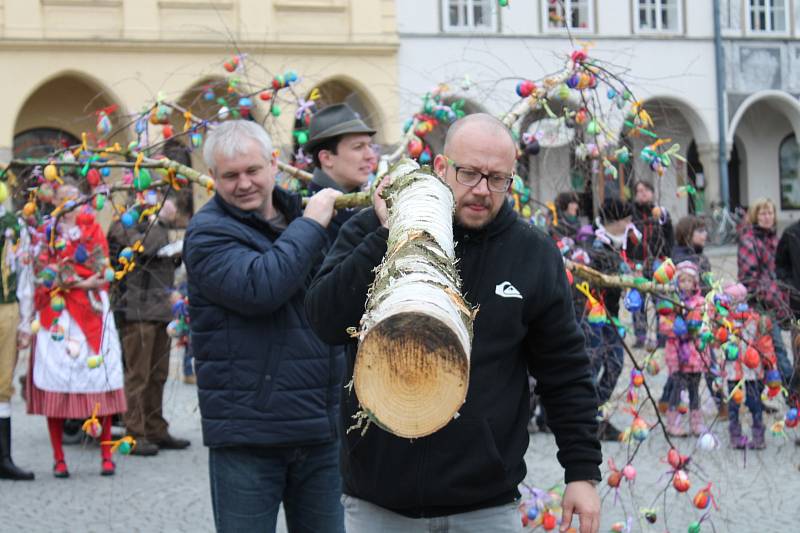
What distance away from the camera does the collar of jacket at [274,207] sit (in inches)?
166

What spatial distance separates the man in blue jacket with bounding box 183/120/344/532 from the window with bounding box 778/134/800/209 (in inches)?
1113

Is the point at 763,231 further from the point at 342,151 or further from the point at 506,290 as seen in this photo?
the point at 506,290

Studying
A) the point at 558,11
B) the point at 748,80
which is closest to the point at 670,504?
the point at 558,11

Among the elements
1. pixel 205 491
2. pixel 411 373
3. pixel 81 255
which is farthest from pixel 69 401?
pixel 411 373

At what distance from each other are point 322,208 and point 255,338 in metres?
0.52

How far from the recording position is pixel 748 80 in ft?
91.2

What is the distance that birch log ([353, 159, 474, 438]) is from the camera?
2.29 m

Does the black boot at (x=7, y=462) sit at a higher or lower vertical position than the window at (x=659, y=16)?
lower

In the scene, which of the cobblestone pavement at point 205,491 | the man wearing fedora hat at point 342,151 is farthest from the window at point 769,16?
the man wearing fedora hat at point 342,151

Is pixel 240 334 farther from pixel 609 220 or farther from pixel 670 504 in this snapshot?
pixel 670 504

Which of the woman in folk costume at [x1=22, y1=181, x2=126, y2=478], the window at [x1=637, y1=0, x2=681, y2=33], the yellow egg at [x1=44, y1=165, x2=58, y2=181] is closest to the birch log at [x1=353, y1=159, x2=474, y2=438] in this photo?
the yellow egg at [x1=44, y1=165, x2=58, y2=181]

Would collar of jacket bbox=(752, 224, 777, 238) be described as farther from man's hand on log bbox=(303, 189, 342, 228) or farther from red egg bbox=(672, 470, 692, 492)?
man's hand on log bbox=(303, 189, 342, 228)

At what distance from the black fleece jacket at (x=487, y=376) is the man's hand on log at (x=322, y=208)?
70 cm

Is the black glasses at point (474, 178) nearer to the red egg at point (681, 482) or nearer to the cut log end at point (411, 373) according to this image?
the cut log end at point (411, 373)
